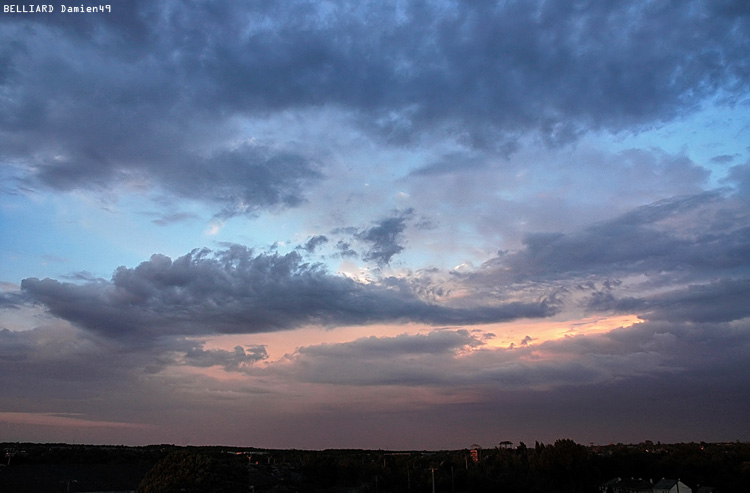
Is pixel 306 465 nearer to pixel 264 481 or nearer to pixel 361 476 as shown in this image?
pixel 361 476

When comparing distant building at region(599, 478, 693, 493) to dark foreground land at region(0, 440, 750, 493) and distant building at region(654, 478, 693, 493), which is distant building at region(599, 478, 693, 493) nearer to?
distant building at region(654, 478, 693, 493)

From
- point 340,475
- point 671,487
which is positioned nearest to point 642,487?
point 671,487

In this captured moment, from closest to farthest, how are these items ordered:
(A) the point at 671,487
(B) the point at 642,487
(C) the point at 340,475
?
(C) the point at 340,475 < (A) the point at 671,487 < (B) the point at 642,487

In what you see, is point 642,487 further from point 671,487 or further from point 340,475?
point 340,475

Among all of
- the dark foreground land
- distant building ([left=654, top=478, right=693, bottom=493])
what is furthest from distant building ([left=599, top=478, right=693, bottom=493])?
the dark foreground land

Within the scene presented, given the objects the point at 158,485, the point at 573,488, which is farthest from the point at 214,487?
the point at 573,488

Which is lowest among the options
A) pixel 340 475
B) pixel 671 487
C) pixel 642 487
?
pixel 642 487

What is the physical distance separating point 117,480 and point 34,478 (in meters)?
7.97

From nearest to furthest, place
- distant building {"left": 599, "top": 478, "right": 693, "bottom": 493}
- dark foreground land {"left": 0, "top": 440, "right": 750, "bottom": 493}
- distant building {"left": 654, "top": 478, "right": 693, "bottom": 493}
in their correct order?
dark foreground land {"left": 0, "top": 440, "right": 750, "bottom": 493}, distant building {"left": 654, "top": 478, "right": 693, "bottom": 493}, distant building {"left": 599, "top": 478, "right": 693, "bottom": 493}

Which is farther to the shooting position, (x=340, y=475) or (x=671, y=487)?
(x=671, y=487)

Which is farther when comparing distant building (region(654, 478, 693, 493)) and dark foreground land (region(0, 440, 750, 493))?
distant building (region(654, 478, 693, 493))

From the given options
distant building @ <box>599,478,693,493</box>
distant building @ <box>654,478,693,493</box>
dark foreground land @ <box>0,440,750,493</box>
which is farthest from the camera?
distant building @ <box>599,478,693,493</box>

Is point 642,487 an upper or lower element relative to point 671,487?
lower

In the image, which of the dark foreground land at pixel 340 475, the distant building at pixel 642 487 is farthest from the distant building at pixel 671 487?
the dark foreground land at pixel 340 475
